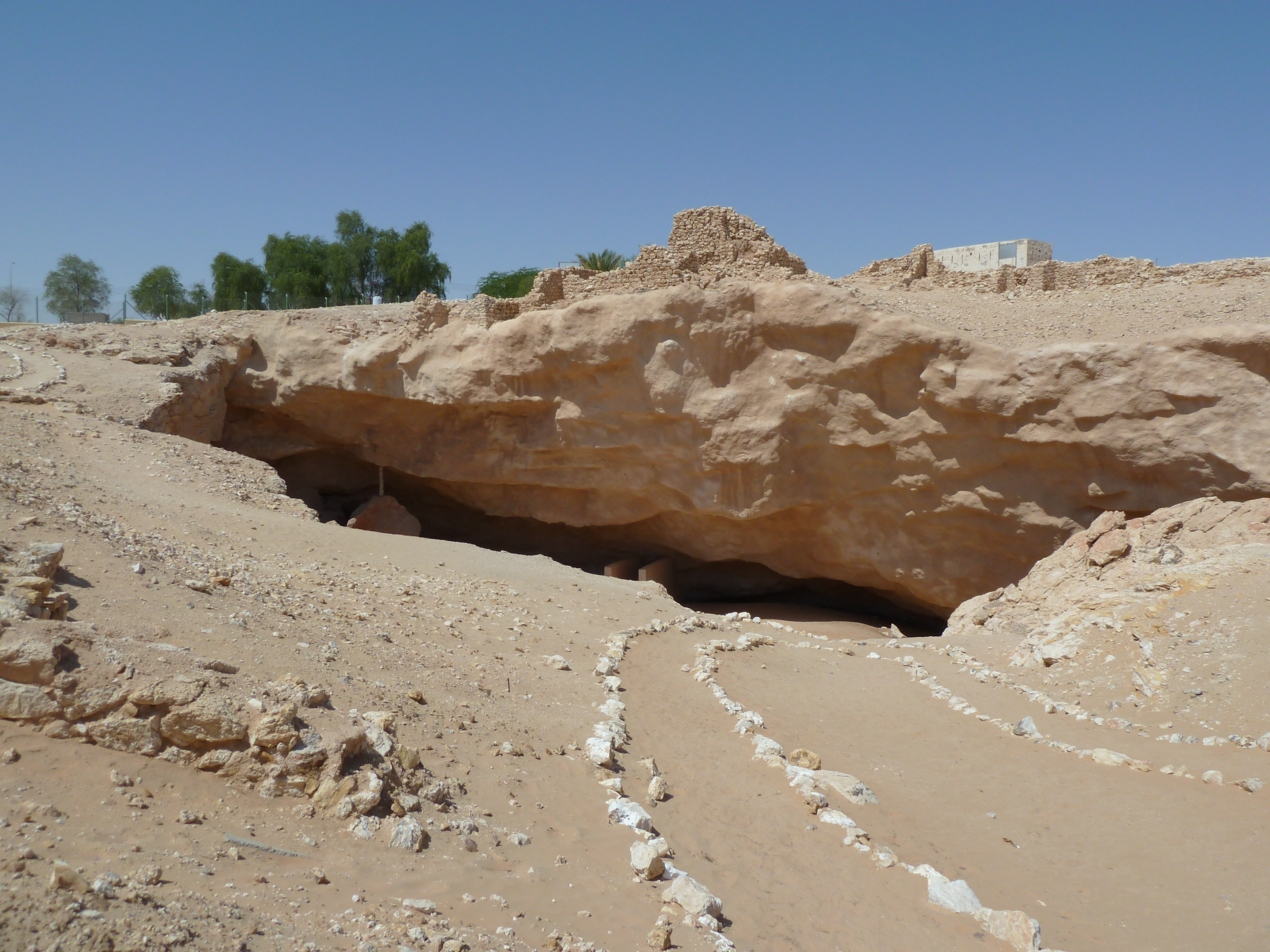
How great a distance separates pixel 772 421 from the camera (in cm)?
1245

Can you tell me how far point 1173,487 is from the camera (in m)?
10.2

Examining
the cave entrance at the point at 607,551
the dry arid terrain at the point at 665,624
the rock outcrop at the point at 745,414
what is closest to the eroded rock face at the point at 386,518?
the dry arid terrain at the point at 665,624

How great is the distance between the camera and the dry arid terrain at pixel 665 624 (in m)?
2.96

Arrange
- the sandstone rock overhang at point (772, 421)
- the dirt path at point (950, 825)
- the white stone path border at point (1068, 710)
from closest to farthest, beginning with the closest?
the dirt path at point (950, 825), the white stone path border at point (1068, 710), the sandstone rock overhang at point (772, 421)

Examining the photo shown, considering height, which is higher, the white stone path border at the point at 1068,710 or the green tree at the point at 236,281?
the green tree at the point at 236,281

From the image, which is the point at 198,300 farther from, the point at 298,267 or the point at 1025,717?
the point at 1025,717

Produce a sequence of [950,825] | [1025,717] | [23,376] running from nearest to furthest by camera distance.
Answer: [950,825]
[1025,717]
[23,376]

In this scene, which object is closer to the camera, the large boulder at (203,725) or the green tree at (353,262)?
the large boulder at (203,725)

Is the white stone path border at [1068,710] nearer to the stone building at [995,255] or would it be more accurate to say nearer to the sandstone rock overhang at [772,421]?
the sandstone rock overhang at [772,421]

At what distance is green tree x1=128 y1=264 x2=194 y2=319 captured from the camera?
28.3 m

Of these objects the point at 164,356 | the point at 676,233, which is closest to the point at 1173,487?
the point at 676,233

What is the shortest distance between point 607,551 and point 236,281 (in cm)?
2225

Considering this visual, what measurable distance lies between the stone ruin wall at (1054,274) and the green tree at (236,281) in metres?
25.7

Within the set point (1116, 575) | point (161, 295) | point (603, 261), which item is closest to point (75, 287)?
point (161, 295)
